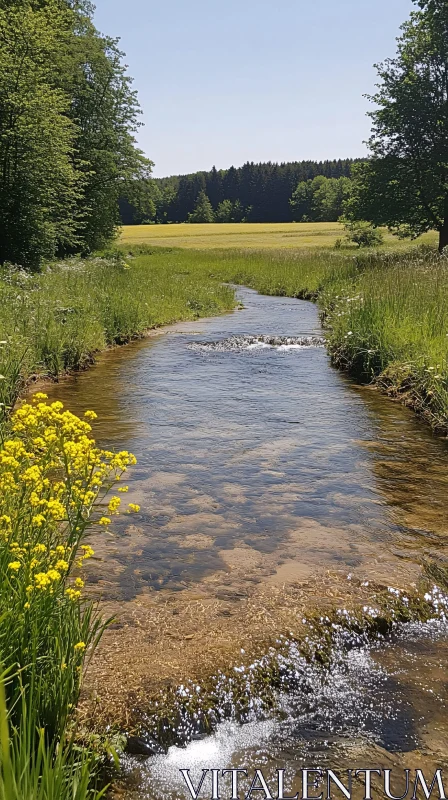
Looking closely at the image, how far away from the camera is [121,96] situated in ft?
105

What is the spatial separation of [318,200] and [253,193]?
24.2 meters

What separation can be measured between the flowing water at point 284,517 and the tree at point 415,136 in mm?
18748

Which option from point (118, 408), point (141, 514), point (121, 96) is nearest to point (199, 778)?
point (141, 514)

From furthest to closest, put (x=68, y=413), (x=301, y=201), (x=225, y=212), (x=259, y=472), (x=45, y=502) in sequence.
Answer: (x=225, y=212) < (x=301, y=201) < (x=259, y=472) < (x=68, y=413) < (x=45, y=502)

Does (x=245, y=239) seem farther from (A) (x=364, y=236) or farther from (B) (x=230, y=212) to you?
(B) (x=230, y=212)

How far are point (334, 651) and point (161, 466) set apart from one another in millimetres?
2994

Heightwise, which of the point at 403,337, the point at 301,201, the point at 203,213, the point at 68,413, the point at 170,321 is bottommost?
the point at 170,321

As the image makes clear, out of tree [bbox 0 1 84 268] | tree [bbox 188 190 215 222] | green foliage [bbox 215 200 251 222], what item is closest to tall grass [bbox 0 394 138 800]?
tree [bbox 0 1 84 268]

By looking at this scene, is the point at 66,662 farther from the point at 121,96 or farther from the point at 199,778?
the point at 121,96

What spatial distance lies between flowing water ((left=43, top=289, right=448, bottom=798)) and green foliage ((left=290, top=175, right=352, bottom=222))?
99023mm

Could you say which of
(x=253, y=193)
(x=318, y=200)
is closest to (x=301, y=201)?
(x=318, y=200)

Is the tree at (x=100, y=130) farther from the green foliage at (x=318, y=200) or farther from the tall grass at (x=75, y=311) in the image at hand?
the green foliage at (x=318, y=200)

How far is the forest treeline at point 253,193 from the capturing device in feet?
405

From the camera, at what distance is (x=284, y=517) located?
4906 mm
